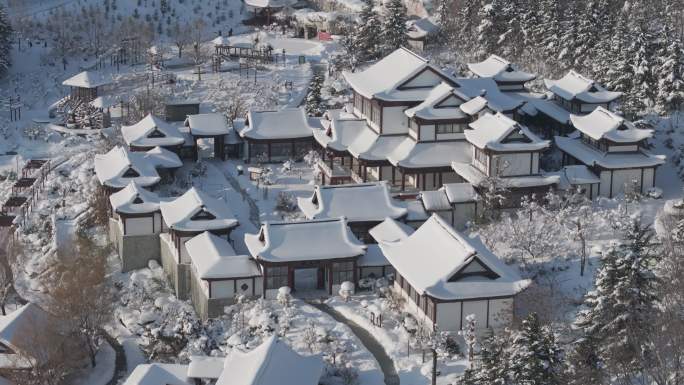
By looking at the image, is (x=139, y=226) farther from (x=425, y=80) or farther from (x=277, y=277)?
(x=425, y=80)

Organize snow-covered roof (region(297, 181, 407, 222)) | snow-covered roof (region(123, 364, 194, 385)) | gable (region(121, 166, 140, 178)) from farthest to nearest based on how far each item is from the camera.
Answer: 1. gable (region(121, 166, 140, 178))
2. snow-covered roof (region(297, 181, 407, 222))
3. snow-covered roof (region(123, 364, 194, 385))

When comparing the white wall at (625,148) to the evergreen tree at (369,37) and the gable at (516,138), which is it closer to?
the gable at (516,138)

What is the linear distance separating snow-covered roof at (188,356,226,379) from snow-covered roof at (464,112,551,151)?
17220mm

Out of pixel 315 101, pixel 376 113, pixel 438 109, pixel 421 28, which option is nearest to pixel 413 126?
pixel 438 109

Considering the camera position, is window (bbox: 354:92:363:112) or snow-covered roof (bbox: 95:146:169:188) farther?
window (bbox: 354:92:363:112)

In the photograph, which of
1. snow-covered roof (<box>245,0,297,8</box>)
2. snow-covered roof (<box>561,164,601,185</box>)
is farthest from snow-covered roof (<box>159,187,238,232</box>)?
snow-covered roof (<box>245,0,297,8</box>)

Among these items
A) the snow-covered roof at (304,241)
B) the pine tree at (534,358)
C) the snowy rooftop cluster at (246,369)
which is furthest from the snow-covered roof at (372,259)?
the pine tree at (534,358)

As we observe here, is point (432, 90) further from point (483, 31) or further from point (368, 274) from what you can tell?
point (483, 31)

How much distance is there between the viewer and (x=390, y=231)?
44750mm

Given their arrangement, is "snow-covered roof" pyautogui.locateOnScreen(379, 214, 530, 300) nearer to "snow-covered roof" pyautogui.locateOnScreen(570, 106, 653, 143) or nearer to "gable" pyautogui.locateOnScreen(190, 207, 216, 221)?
"gable" pyautogui.locateOnScreen(190, 207, 216, 221)

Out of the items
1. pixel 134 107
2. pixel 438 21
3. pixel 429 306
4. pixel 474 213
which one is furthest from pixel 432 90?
pixel 438 21

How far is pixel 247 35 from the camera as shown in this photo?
85250 mm

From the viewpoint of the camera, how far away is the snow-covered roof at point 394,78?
5350 cm

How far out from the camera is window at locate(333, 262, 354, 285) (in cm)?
4334
